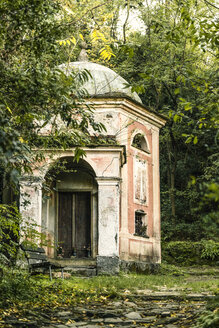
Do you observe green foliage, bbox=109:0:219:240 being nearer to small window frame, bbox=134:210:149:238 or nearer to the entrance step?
small window frame, bbox=134:210:149:238

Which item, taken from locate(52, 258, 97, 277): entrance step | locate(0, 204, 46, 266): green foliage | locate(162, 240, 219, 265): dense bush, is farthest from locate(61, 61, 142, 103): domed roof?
locate(0, 204, 46, 266): green foliage

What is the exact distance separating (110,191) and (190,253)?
26.6 ft

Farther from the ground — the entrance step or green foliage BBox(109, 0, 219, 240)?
green foliage BBox(109, 0, 219, 240)

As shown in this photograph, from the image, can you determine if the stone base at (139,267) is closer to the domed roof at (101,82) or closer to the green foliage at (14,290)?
the domed roof at (101,82)

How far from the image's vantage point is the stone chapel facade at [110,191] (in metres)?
15.9

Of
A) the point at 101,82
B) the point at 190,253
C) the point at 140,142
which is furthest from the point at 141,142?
the point at 190,253

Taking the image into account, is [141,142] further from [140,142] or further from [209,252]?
[209,252]

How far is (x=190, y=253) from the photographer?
2172cm

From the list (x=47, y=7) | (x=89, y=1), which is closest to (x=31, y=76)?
(x=47, y=7)

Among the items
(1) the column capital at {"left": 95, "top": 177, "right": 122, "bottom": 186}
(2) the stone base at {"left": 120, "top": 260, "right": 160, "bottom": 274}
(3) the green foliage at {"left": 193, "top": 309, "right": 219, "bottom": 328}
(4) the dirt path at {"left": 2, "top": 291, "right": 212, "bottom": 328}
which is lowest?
(4) the dirt path at {"left": 2, "top": 291, "right": 212, "bottom": 328}

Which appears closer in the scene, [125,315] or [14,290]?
[125,315]

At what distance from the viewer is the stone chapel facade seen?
15.9 metres

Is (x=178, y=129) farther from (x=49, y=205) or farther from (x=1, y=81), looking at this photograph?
(x=1, y=81)

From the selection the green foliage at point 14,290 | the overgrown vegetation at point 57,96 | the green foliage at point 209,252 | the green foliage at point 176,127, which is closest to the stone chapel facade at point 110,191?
the overgrown vegetation at point 57,96
